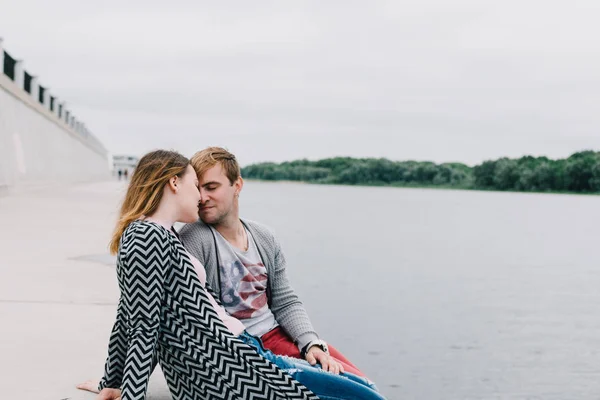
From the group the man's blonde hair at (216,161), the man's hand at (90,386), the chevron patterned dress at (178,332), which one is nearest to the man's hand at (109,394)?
the chevron patterned dress at (178,332)

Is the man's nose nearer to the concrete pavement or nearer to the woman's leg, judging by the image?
the concrete pavement

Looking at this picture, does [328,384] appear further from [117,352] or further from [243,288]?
[117,352]

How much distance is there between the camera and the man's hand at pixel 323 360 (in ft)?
11.3

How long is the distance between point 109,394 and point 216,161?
3.89ft

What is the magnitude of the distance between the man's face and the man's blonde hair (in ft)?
0.07

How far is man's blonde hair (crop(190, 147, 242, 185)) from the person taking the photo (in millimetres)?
3556

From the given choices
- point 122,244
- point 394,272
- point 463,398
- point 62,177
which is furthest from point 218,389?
point 62,177

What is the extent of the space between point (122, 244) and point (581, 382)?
25.8ft

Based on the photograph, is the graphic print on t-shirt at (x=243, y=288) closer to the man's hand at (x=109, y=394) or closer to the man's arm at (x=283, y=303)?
the man's arm at (x=283, y=303)

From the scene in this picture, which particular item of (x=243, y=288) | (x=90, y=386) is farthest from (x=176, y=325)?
(x=90, y=386)

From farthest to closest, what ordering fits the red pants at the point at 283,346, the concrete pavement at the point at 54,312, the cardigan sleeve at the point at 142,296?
the concrete pavement at the point at 54,312 < the red pants at the point at 283,346 < the cardigan sleeve at the point at 142,296

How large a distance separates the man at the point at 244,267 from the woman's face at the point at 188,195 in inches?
8.0

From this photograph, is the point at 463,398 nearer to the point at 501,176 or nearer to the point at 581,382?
the point at 581,382

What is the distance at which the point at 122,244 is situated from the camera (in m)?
3.10
